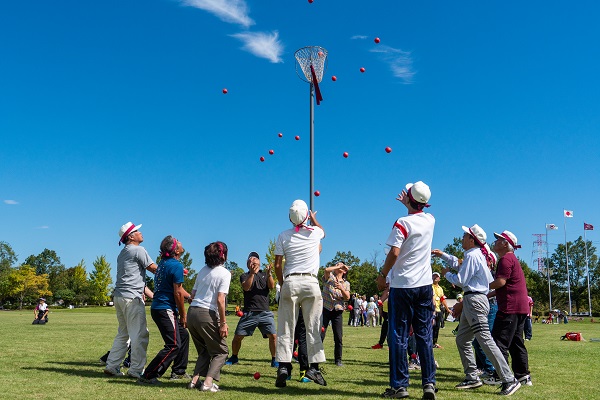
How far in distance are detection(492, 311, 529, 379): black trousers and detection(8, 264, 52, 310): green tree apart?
9857 cm

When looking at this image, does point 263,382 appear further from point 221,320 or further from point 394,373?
point 394,373

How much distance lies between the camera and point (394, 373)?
6477 mm

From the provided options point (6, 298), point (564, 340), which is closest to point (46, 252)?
point (6, 298)

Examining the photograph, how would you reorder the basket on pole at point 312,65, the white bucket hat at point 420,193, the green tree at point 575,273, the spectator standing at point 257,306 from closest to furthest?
the white bucket hat at point 420,193 < the spectator standing at point 257,306 < the basket on pole at point 312,65 < the green tree at point 575,273

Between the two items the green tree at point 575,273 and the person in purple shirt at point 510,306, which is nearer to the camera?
the person in purple shirt at point 510,306

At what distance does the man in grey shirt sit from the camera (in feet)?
26.7

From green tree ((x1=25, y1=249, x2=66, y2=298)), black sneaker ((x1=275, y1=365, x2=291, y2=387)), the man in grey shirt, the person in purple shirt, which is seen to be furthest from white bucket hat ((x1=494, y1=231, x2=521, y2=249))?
green tree ((x1=25, y1=249, x2=66, y2=298))

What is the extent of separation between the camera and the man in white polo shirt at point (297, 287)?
7.31m

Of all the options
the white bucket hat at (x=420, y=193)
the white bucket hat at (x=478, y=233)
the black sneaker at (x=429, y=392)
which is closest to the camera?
the black sneaker at (x=429, y=392)

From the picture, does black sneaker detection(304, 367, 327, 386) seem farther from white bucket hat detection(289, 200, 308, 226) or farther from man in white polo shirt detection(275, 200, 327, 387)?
white bucket hat detection(289, 200, 308, 226)

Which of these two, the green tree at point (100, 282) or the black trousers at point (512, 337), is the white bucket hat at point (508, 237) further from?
the green tree at point (100, 282)

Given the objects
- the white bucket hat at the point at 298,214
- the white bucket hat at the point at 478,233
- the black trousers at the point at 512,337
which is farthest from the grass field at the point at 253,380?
the white bucket hat at the point at 298,214

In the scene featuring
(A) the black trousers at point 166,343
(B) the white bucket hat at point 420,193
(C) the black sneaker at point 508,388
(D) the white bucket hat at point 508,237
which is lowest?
(C) the black sneaker at point 508,388

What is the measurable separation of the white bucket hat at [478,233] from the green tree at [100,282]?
10010 cm
